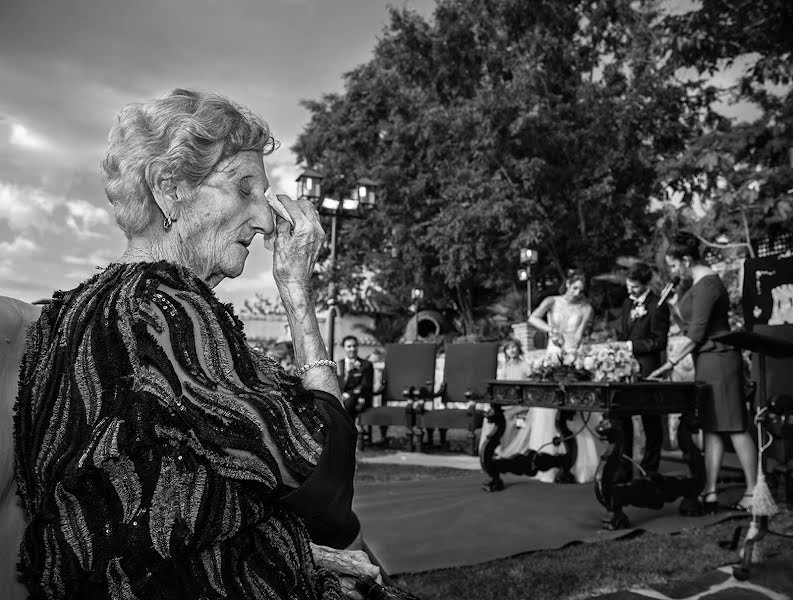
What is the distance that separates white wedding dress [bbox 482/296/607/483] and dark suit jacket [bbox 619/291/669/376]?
1.88ft

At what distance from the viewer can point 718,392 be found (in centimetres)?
482

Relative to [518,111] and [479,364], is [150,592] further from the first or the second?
[518,111]

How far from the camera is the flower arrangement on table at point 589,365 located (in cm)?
480

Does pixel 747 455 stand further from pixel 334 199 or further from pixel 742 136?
pixel 742 136

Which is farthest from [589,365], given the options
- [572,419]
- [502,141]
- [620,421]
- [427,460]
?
[502,141]

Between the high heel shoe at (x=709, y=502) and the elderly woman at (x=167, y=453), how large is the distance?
4.33 metres

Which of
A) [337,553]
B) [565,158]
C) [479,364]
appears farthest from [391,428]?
[565,158]

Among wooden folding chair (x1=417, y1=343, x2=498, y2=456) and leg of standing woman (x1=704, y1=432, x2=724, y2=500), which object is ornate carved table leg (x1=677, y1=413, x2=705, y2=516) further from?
wooden folding chair (x1=417, y1=343, x2=498, y2=456)

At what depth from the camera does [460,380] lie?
8.91 meters

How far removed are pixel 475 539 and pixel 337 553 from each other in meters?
2.96

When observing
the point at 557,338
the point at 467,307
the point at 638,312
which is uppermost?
the point at 467,307

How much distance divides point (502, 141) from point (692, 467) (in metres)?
16.6

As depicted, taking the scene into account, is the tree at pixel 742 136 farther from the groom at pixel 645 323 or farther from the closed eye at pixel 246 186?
the closed eye at pixel 246 186

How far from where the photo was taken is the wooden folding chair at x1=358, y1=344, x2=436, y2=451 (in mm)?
8867
